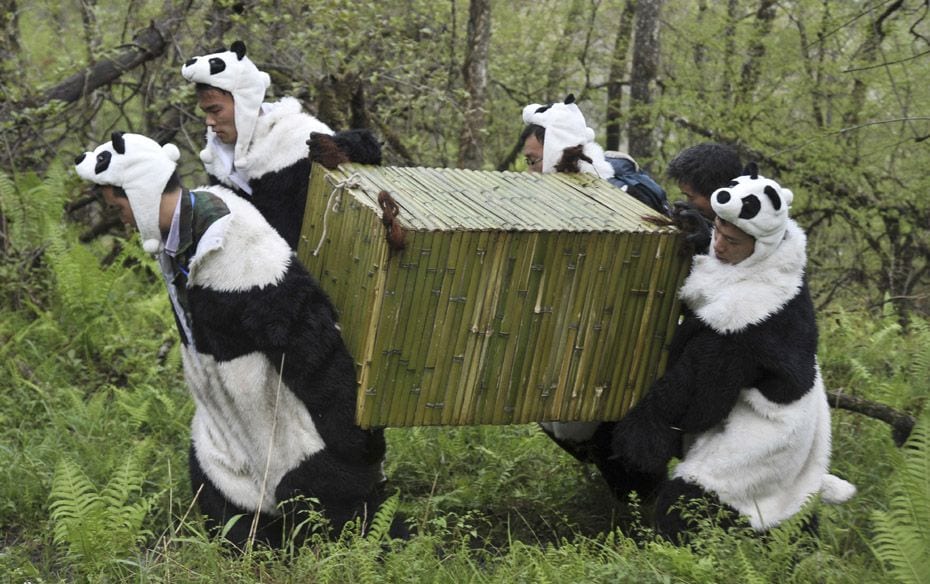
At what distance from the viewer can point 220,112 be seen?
4.81 meters

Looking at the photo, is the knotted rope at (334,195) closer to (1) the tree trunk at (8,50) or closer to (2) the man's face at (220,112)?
(2) the man's face at (220,112)

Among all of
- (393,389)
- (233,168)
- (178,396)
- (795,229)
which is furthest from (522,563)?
(178,396)

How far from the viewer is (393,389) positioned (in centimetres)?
384

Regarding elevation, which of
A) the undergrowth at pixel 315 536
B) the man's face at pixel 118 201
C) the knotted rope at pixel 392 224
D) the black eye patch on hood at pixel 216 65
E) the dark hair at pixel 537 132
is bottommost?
the undergrowth at pixel 315 536

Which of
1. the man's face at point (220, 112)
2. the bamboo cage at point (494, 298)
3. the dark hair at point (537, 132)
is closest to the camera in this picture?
the bamboo cage at point (494, 298)

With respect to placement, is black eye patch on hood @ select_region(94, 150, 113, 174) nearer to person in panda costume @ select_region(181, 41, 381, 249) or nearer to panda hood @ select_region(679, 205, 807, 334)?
person in panda costume @ select_region(181, 41, 381, 249)

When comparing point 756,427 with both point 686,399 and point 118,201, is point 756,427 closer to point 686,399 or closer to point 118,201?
point 686,399

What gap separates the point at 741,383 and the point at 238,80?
261 centimetres

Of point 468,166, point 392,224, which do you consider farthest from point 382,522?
point 468,166

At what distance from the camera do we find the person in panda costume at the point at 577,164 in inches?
189

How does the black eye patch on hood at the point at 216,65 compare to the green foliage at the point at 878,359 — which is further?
the green foliage at the point at 878,359

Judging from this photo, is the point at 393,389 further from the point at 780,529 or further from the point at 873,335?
the point at 873,335

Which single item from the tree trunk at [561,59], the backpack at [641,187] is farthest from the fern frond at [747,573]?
the tree trunk at [561,59]

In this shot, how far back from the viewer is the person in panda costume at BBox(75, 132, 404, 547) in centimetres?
401
